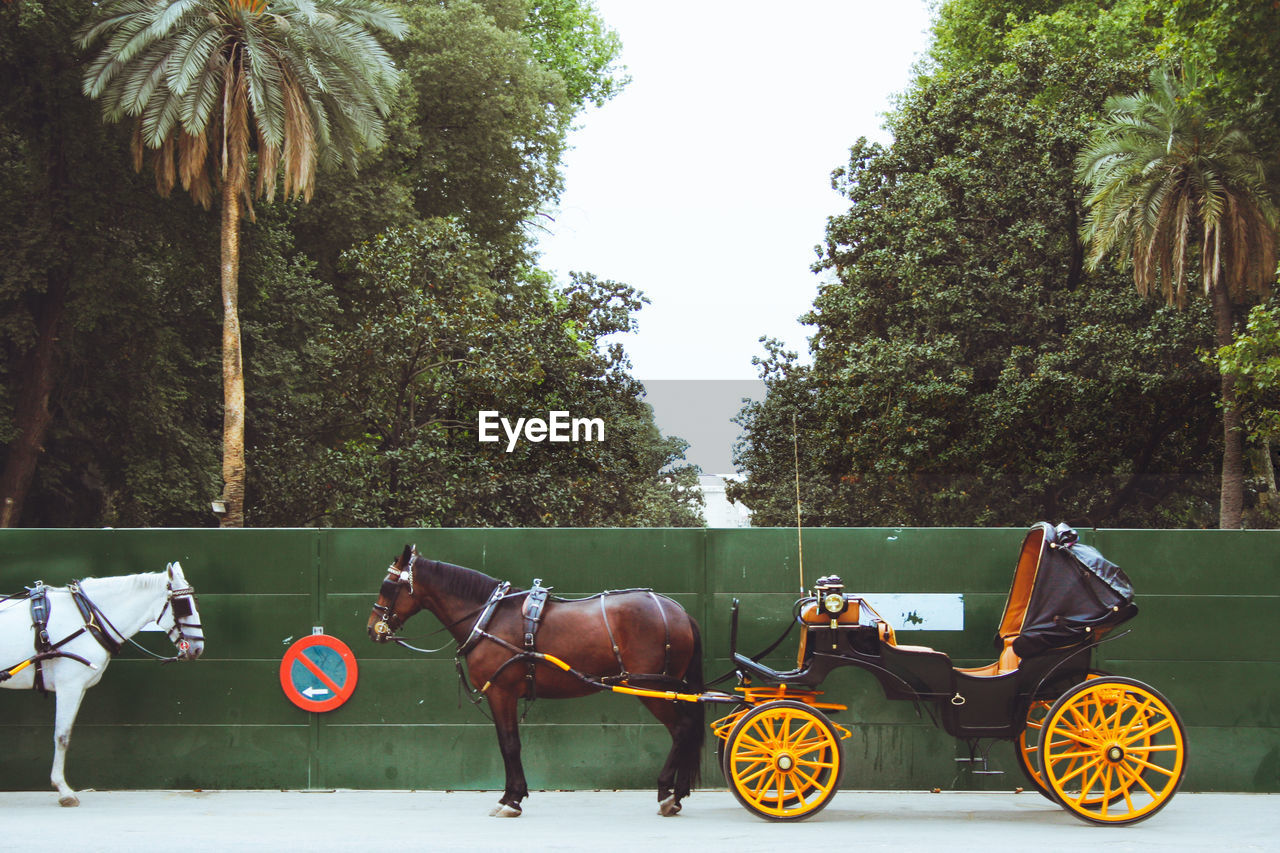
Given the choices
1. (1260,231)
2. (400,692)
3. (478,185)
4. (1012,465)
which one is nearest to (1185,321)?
(1260,231)

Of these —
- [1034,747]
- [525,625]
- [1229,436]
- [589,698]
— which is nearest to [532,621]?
[525,625]

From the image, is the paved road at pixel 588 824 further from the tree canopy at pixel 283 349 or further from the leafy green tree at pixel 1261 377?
the tree canopy at pixel 283 349

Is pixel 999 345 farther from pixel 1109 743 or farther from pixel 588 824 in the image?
pixel 588 824

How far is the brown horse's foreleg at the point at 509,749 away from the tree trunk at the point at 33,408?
21.0 meters

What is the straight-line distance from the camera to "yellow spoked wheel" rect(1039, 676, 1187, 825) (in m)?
7.87

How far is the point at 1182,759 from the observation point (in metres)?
7.86

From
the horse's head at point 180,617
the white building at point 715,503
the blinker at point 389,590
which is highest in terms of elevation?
the white building at point 715,503

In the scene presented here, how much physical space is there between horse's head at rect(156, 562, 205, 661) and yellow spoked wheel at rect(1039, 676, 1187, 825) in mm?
6337

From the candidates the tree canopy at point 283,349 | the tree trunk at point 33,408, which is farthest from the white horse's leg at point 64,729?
the tree trunk at point 33,408

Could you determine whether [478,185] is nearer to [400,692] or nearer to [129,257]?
[129,257]

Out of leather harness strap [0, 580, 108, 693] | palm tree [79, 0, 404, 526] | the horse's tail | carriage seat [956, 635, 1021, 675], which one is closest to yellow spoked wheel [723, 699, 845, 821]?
the horse's tail

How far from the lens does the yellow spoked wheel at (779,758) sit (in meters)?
7.86

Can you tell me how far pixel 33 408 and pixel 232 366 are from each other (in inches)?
185

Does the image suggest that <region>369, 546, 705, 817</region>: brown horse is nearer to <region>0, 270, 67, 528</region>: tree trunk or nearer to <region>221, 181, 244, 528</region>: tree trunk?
<region>221, 181, 244, 528</region>: tree trunk
